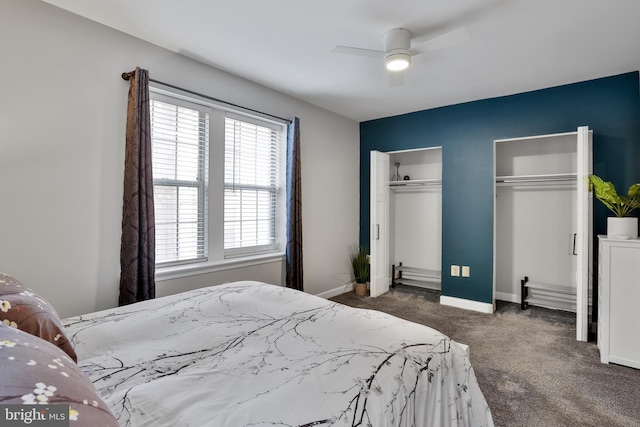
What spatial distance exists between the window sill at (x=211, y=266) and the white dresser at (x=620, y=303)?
304 centimetres

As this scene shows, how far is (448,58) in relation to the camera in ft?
9.37

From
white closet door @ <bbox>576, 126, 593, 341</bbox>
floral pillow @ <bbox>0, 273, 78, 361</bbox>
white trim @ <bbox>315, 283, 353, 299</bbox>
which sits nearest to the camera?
floral pillow @ <bbox>0, 273, 78, 361</bbox>

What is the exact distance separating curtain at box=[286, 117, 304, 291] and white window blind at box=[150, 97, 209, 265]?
961 millimetres

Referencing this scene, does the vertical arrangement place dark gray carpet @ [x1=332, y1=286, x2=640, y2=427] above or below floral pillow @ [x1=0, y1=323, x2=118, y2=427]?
below

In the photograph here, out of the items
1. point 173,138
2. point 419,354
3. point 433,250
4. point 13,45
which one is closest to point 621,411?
point 419,354

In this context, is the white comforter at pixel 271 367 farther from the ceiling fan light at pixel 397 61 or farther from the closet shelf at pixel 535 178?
the closet shelf at pixel 535 178

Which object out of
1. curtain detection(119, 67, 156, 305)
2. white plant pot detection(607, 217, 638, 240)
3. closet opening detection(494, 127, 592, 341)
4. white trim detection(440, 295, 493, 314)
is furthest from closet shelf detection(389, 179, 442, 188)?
curtain detection(119, 67, 156, 305)

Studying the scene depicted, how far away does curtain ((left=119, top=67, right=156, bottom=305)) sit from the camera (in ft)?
7.75

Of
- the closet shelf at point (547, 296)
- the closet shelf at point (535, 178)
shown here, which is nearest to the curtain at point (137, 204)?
the closet shelf at point (535, 178)

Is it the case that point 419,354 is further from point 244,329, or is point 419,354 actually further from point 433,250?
point 433,250

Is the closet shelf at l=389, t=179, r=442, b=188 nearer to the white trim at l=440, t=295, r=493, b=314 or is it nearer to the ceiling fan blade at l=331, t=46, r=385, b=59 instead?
the white trim at l=440, t=295, r=493, b=314

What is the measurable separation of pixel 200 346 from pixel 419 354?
89 centimetres

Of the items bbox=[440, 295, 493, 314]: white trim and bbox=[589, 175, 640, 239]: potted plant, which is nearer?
bbox=[589, 175, 640, 239]: potted plant

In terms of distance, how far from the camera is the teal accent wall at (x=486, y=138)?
319 cm
